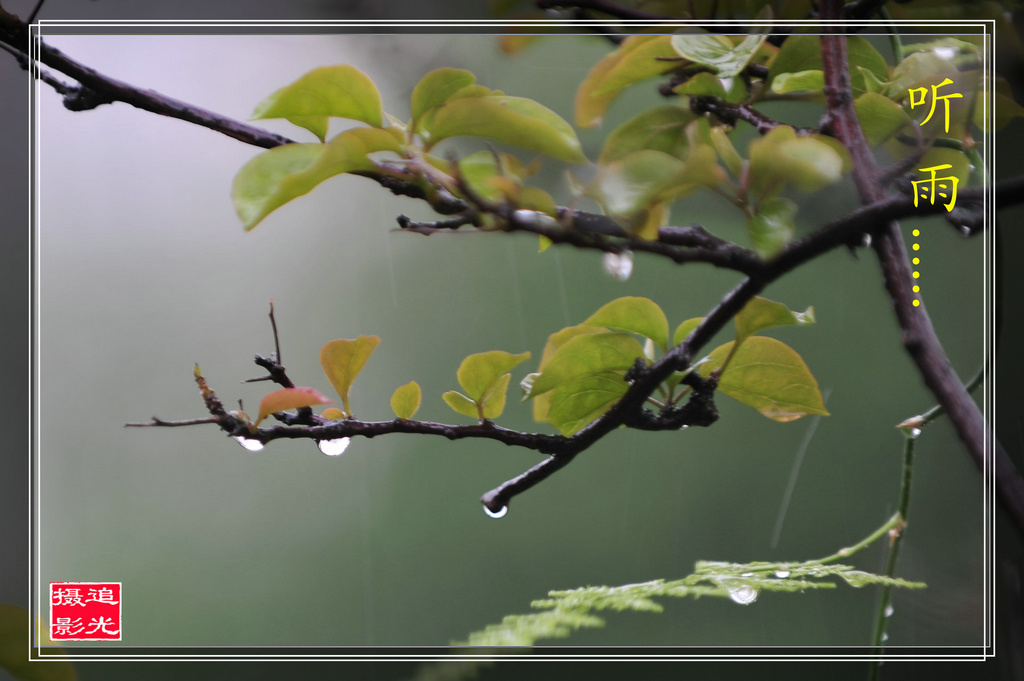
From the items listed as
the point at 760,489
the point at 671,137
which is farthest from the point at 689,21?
the point at 760,489

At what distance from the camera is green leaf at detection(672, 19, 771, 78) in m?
0.22

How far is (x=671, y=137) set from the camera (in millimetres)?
255

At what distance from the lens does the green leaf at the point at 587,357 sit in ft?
0.77

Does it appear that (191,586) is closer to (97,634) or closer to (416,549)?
(97,634)

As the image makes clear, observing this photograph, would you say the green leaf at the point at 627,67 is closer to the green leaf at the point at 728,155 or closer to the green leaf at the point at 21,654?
the green leaf at the point at 728,155

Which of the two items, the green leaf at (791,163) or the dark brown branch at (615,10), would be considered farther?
the dark brown branch at (615,10)

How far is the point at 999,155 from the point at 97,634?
1.86ft

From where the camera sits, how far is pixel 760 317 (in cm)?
24

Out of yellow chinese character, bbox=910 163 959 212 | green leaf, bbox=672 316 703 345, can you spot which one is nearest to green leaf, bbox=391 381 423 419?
green leaf, bbox=672 316 703 345

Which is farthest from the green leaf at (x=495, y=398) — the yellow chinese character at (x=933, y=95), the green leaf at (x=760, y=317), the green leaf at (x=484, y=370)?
the yellow chinese character at (x=933, y=95)

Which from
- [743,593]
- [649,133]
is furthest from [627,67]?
[743,593]

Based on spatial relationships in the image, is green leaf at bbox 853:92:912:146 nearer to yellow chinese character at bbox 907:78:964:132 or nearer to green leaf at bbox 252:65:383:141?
yellow chinese character at bbox 907:78:964:132

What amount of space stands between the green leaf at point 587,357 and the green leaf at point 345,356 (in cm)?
8

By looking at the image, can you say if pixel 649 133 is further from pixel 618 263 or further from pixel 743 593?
pixel 743 593
